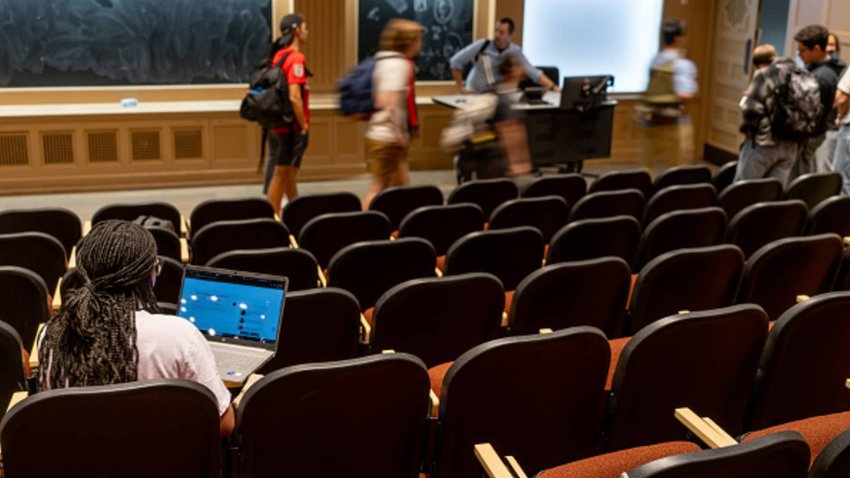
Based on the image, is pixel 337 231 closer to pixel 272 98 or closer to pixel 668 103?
pixel 272 98

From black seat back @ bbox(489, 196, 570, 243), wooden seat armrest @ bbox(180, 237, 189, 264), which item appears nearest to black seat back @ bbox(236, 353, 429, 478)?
wooden seat armrest @ bbox(180, 237, 189, 264)

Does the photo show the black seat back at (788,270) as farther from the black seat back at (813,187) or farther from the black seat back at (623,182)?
the black seat back at (623,182)

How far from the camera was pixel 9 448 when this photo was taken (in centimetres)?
215

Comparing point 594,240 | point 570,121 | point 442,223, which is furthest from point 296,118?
point 594,240

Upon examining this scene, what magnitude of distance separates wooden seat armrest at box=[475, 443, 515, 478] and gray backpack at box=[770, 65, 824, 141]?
15.2 feet

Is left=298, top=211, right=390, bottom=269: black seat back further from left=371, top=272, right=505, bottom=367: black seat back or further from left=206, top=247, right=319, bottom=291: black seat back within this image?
left=371, top=272, right=505, bottom=367: black seat back

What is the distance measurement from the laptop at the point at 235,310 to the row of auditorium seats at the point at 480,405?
20.6 inches

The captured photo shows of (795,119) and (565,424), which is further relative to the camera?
(795,119)

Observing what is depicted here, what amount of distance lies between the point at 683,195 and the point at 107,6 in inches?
225

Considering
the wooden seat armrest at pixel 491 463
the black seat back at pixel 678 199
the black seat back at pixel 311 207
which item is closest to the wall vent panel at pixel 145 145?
the black seat back at pixel 311 207

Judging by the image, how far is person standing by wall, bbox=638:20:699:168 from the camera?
262 inches

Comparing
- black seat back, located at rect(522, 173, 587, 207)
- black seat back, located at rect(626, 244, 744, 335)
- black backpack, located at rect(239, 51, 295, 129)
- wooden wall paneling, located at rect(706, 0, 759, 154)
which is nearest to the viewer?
black seat back, located at rect(626, 244, 744, 335)

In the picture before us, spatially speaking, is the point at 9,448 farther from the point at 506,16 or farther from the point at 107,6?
the point at 506,16

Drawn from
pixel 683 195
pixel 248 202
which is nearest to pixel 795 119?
pixel 683 195
